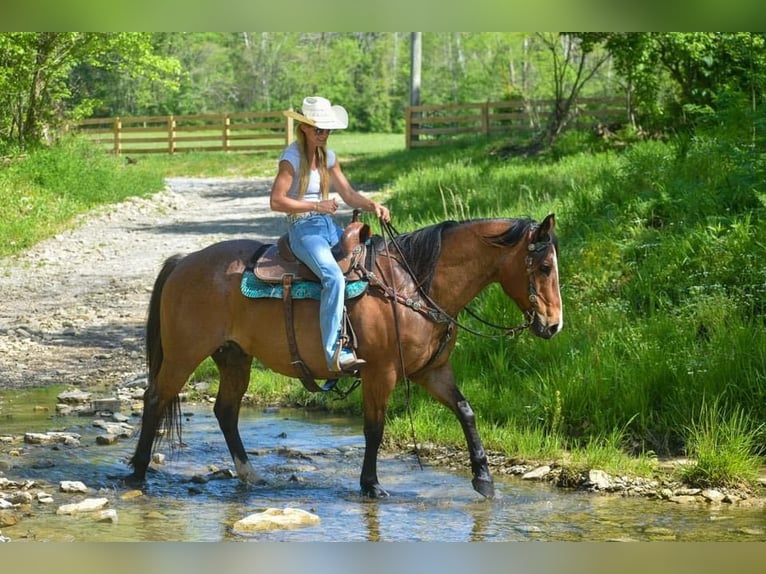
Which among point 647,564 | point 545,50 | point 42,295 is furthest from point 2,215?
point 545,50

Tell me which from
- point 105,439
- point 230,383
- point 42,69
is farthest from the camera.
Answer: point 42,69

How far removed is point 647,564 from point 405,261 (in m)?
2.45

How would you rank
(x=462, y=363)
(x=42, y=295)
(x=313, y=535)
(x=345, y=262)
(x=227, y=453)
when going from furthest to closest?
(x=42, y=295) → (x=462, y=363) → (x=227, y=453) → (x=345, y=262) → (x=313, y=535)

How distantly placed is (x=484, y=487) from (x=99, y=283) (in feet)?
28.1

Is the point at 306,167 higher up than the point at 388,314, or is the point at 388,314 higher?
the point at 306,167

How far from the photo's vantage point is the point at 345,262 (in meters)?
7.04

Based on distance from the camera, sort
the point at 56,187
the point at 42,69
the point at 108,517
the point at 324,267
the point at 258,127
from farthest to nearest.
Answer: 1. the point at 258,127
2. the point at 42,69
3. the point at 56,187
4. the point at 324,267
5. the point at 108,517

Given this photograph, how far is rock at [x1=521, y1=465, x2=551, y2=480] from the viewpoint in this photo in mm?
7445

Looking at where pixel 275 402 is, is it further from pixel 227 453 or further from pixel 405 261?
pixel 405 261

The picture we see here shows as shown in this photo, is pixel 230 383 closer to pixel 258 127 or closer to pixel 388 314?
pixel 388 314

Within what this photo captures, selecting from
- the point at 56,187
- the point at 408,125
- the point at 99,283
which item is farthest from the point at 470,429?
the point at 408,125

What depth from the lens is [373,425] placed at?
7086mm

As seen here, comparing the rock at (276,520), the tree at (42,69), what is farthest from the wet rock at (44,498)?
the tree at (42,69)
